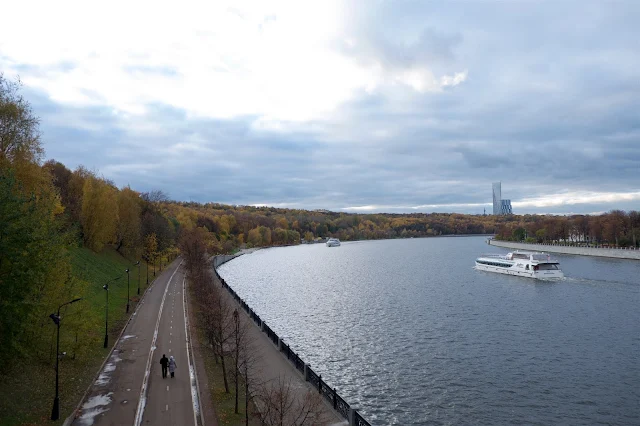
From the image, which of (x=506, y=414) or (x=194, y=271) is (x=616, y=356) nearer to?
(x=506, y=414)

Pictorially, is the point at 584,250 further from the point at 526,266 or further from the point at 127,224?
the point at 127,224

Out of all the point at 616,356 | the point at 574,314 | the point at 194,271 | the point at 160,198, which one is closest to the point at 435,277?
the point at 574,314

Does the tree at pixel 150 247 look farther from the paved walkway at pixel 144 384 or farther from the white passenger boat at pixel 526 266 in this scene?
the white passenger boat at pixel 526 266

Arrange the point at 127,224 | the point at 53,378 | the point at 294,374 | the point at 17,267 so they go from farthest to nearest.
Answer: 1. the point at 127,224
2. the point at 294,374
3. the point at 53,378
4. the point at 17,267

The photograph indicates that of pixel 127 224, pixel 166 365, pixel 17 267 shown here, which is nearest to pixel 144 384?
pixel 166 365

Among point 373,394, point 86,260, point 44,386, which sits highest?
point 86,260

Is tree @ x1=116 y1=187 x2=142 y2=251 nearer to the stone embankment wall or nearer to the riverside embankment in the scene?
the riverside embankment
